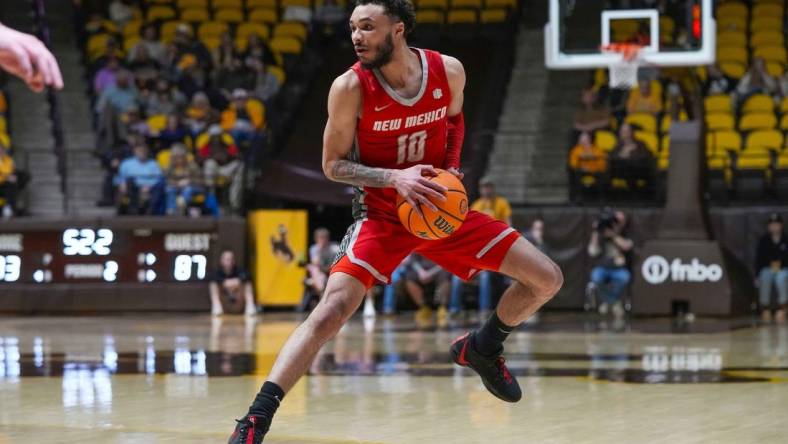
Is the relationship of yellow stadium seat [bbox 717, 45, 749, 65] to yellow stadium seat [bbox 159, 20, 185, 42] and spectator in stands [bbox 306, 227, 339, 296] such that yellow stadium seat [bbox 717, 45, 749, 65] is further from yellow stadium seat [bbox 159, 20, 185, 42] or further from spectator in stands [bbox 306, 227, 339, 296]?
yellow stadium seat [bbox 159, 20, 185, 42]

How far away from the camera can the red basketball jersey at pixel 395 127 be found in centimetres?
682

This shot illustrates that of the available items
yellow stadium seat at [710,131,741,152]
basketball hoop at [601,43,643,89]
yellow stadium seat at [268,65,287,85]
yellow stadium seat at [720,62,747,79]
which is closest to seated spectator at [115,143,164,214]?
yellow stadium seat at [268,65,287,85]

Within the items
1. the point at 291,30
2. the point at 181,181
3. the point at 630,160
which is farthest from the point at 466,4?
the point at 181,181

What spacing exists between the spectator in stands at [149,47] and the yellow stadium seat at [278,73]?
1957 mm

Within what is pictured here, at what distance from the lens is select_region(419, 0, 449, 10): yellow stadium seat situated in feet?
85.0

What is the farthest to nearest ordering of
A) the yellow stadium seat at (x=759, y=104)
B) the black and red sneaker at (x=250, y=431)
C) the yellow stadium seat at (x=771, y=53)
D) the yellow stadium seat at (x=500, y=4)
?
the yellow stadium seat at (x=500, y=4) → the yellow stadium seat at (x=771, y=53) → the yellow stadium seat at (x=759, y=104) → the black and red sneaker at (x=250, y=431)

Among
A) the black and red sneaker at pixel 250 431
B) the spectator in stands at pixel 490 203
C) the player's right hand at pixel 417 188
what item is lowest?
the black and red sneaker at pixel 250 431

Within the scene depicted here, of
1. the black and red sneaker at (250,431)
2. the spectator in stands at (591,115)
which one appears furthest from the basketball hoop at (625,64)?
the black and red sneaker at (250,431)

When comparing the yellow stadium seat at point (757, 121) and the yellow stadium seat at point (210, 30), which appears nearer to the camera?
the yellow stadium seat at point (757, 121)

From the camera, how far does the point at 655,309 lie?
18156 mm

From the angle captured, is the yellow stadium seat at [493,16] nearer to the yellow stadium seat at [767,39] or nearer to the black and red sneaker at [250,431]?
the yellow stadium seat at [767,39]

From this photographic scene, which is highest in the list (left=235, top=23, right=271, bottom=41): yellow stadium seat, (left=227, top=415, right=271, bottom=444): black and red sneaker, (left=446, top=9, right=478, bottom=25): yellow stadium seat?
(left=446, top=9, right=478, bottom=25): yellow stadium seat

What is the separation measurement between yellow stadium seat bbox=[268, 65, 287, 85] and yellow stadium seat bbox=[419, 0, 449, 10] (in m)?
3.52

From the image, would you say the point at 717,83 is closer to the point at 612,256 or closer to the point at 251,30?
the point at 612,256
